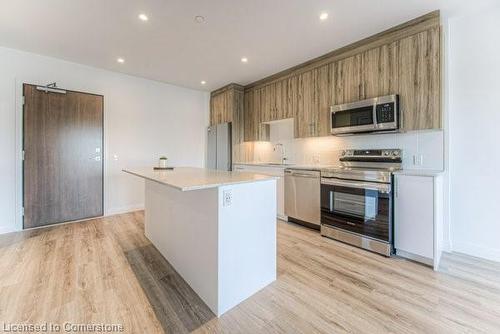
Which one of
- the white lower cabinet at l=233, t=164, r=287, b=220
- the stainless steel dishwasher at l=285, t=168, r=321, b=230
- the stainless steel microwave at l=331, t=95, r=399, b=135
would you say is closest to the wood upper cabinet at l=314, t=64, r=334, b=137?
the stainless steel microwave at l=331, t=95, r=399, b=135

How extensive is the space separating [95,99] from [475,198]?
565 cm

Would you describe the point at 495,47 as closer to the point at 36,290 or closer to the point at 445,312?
the point at 445,312

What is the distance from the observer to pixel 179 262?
7.19ft

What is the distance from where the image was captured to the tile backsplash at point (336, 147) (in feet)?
9.06

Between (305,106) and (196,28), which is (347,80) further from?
(196,28)

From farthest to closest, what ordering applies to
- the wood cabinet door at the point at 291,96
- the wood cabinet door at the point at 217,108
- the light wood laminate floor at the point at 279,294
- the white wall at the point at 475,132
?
the wood cabinet door at the point at 217,108 → the wood cabinet door at the point at 291,96 → the white wall at the point at 475,132 → the light wood laminate floor at the point at 279,294

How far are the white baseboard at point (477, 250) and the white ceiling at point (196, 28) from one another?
2.56 metres

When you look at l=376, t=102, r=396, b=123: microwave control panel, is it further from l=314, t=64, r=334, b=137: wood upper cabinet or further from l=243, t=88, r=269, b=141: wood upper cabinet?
l=243, t=88, r=269, b=141: wood upper cabinet

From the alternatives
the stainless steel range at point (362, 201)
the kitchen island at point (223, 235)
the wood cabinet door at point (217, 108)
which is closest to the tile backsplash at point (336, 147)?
the stainless steel range at point (362, 201)

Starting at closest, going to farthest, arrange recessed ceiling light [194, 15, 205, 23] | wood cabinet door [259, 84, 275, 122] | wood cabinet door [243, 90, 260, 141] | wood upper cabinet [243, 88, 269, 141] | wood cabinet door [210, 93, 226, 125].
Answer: recessed ceiling light [194, 15, 205, 23] < wood cabinet door [259, 84, 275, 122] < wood upper cabinet [243, 88, 269, 141] < wood cabinet door [243, 90, 260, 141] < wood cabinet door [210, 93, 226, 125]

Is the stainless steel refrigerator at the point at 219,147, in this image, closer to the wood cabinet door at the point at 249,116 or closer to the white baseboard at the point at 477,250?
the wood cabinet door at the point at 249,116

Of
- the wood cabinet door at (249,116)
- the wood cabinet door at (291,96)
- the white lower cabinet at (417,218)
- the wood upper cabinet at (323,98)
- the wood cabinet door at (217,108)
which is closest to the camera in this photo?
the white lower cabinet at (417,218)

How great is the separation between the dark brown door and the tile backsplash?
111 inches

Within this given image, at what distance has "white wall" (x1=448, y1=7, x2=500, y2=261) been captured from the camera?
245 cm
